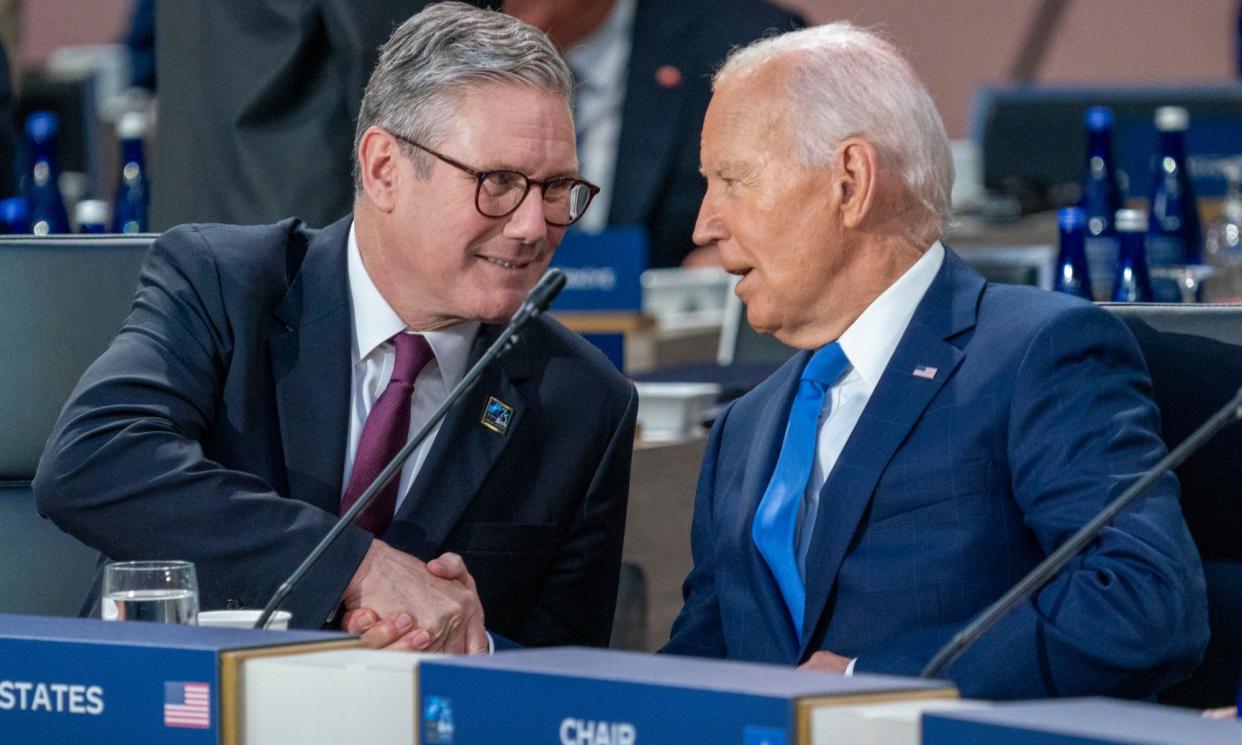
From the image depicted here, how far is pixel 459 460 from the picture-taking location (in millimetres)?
2156

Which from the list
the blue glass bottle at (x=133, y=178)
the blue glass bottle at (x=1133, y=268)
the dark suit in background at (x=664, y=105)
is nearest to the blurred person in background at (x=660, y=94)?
the dark suit in background at (x=664, y=105)

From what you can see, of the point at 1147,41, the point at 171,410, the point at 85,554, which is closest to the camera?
the point at 171,410

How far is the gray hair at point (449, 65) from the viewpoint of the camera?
213 centimetres

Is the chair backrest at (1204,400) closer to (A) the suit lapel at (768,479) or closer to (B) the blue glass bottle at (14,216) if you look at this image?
(A) the suit lapel at (768,479)

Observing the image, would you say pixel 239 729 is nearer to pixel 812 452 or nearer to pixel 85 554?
pixel 812 452

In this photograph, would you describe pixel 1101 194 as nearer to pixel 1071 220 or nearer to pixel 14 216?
pixel 1071 220

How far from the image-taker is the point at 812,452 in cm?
191

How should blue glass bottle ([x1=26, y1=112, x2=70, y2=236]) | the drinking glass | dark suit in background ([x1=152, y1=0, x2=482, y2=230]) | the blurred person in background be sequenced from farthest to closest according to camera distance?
the blurred person in background
blue glass bottle ([x1=26, y1=112, x2=70, y2=236])
dark suit in background ([x1=152, y1=0, x2=482, y2=230])
the drinking glass

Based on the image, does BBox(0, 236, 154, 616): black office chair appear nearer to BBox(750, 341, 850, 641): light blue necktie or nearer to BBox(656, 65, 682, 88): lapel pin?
BBox(750, 341, 850, 641): light blue necktie

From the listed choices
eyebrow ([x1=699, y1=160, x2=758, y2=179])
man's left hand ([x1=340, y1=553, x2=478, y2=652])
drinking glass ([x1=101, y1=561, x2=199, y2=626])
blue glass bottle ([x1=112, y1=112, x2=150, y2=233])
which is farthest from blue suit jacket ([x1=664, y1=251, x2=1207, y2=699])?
blue glass bottle ([x1=112, y1=112, x2=150, y2=233])

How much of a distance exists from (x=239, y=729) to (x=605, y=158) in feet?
11.9

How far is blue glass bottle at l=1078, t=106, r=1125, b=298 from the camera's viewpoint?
3.05 meters

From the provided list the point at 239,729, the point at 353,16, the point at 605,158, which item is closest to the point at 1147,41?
the point at 605,158

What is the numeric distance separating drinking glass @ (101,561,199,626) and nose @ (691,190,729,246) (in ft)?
2.29
